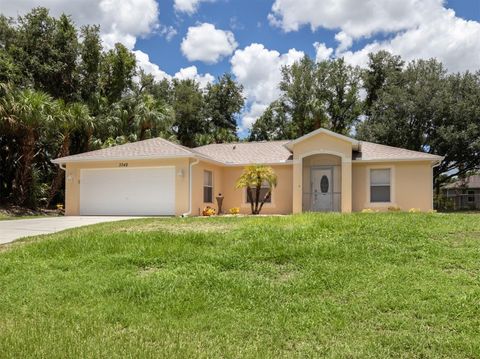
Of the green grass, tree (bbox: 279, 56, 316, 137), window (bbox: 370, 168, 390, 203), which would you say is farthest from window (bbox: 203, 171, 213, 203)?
tree (bbox: 279, 56, 316, 137)

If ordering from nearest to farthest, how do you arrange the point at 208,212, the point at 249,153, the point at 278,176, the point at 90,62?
1. the point at 208,212
2. the point at 278,176
3. the point at 249,153
4. the point at 90,62

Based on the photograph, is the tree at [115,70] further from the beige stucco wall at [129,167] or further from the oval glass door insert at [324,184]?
the oval glass door insert at [324,184]

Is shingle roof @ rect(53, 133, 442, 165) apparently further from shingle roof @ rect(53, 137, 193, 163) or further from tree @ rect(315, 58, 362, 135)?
tree @ rect(315, 58, 362, 135)

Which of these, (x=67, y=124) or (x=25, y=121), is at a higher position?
(x=67, y=124)

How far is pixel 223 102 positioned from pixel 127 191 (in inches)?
949

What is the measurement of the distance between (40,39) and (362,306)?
30035 millimetres

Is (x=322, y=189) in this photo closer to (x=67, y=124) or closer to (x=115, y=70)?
(x=67, y=124)

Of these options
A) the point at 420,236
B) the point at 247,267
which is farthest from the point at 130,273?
the point at 420,236

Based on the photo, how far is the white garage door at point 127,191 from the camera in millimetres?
19734

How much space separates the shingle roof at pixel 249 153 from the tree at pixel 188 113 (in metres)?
15.2

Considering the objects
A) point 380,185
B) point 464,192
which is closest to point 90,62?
point 380,185

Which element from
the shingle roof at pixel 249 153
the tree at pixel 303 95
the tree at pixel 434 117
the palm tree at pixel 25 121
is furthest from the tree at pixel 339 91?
the palm tree at pixel 25 121

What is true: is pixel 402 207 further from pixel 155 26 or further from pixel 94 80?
pixel 94 80

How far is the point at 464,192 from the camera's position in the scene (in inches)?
1695
